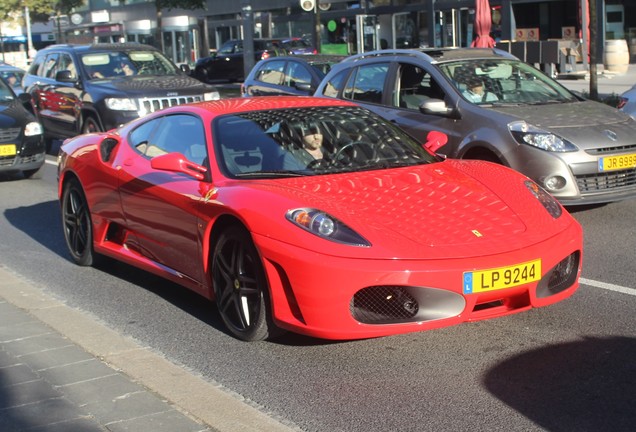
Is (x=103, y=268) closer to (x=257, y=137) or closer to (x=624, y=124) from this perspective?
(x=257, y=137)

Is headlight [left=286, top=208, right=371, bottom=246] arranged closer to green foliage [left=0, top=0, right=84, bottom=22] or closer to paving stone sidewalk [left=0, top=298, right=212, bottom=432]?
paving stone sidewalk [left=0, top=298, right=212, bottom=432]

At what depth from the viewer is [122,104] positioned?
14805mm

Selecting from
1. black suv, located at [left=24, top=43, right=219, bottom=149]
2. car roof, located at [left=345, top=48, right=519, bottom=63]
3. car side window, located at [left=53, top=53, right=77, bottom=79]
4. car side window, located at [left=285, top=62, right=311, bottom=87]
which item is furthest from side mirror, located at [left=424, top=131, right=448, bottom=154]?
car side window, located at [left=53, top=53, right=77, bottom=79]

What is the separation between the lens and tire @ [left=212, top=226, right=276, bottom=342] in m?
5.43

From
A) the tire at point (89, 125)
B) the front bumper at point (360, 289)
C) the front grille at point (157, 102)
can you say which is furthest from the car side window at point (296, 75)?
the front bumper at point (360, 289)

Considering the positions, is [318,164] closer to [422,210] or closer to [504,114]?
[422,210]

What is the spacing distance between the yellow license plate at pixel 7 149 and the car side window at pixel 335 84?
4581 mm

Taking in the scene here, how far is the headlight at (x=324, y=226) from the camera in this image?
5.08m

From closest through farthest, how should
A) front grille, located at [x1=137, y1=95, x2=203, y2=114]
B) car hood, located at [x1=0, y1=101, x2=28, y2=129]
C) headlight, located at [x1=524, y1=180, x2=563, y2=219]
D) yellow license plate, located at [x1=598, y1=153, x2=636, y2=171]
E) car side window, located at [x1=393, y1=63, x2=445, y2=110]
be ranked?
headlight, located at [x1=524, y1=180, x2=563, y2=219], yellow license plate, located at [x1=598, y1=153, x2=636, y2=171], car side window, located at [x1=393, y1=63, x2=445, y2=110], car hood, located at [x1=0, y1=101, x2=28, y2=129], front grille, located at [x1=137, y1=95, x2=203, y2=114]

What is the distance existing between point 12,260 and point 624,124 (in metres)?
5.68

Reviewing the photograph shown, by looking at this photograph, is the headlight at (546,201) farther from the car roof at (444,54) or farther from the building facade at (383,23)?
the building facade at (383,23)

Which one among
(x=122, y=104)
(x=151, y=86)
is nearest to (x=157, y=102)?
(x=151, y=86)

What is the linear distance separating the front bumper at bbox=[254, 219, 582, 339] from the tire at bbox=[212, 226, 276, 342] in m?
0.19

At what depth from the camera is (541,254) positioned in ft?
17.4
